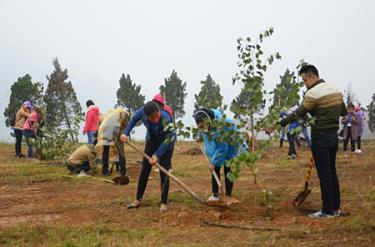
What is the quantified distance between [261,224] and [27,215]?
3014mm

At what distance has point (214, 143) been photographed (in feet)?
18.6

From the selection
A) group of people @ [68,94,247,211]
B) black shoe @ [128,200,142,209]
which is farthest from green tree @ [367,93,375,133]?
black shoe @ [128,200,142,209]

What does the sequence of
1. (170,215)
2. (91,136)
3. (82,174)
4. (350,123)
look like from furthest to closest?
(350,123) → (91,136) → (82,174) → (170,215)

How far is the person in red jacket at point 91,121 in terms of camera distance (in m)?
10.6

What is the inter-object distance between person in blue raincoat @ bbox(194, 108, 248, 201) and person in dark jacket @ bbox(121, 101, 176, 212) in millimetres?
432

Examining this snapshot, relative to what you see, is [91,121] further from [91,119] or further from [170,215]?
[170,215]

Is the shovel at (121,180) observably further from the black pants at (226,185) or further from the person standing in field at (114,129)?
the black pants at (226,185)

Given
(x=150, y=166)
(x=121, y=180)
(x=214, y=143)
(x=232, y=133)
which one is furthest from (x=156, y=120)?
(x=121, y=180)

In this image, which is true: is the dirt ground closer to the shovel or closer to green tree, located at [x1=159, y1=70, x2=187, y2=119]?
the shovel

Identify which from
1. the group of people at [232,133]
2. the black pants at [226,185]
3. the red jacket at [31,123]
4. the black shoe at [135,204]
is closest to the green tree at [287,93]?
the group of people at [232,133]

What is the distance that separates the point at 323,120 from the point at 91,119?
23.0 feet

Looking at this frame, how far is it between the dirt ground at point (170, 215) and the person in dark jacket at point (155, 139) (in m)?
0.27

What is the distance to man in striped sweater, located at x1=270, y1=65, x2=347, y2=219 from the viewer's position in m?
4.89

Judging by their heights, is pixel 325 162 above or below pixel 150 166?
above
